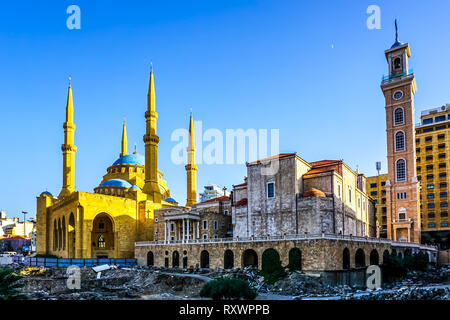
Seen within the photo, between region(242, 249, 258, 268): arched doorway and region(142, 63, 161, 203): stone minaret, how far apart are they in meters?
22.5

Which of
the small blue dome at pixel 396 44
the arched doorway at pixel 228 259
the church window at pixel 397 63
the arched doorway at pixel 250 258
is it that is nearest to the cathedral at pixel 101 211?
the arched doorway at pixel 228 259

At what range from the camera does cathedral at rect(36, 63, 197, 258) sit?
51.2 metres

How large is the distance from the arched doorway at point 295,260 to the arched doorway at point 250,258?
5.51 meters

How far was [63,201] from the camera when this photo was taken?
54.7 meters

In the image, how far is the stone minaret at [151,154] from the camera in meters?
60.9

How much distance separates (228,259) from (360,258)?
12.6 m

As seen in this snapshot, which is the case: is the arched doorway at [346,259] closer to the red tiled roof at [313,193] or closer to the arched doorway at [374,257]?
the arched doorway at [374,257]

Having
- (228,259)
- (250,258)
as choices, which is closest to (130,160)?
(228,259)

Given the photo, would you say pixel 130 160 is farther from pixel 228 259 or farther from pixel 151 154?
pixel 228 259

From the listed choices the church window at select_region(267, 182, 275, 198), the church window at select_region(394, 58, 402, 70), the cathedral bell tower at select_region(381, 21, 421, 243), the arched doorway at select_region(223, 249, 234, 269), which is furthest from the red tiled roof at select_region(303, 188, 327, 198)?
the church window at select_region(394, 58, 402, 70)

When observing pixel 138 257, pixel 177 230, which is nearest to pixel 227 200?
pixel 177 230

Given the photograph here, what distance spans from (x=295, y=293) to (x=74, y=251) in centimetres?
3063

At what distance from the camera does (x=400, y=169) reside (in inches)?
2210
